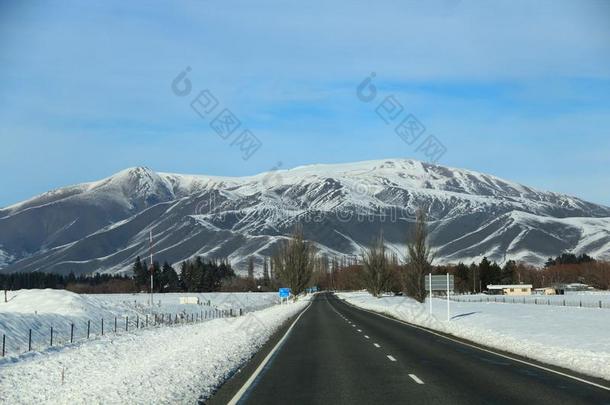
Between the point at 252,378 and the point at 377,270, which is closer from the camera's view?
the point at 252,378

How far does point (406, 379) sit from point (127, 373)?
6.52m

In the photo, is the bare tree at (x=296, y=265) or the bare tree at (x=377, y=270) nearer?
the bare tree at (x=296, y=265)

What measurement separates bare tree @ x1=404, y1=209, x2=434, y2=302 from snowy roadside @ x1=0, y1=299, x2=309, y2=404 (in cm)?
4172

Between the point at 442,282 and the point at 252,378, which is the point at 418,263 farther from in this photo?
the point at 252,378

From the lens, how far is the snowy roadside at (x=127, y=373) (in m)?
13.6

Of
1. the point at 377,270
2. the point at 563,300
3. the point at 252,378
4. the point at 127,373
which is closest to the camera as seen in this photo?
the point at 252,378

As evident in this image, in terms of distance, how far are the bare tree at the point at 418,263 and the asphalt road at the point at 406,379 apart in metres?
43.0

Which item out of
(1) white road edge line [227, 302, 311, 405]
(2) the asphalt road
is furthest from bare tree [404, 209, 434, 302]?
(2) the asphalt road

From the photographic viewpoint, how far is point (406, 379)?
16578 mm

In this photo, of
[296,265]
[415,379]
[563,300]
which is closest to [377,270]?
[296,265]

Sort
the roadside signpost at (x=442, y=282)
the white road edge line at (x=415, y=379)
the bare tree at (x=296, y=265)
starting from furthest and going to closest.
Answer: the bare tree at (x=296, y=265)
the roadside signpost at (x=442, y=282)
the white road edge line at (x=415, y=379)

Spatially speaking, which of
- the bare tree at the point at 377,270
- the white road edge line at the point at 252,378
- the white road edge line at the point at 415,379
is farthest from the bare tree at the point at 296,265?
the white road edge line at the point at 415,379

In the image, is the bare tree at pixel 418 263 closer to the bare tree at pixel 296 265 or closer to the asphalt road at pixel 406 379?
the bare tree at pixel 296 265

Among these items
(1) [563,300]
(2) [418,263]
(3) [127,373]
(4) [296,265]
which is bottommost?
(3) [127,373]
